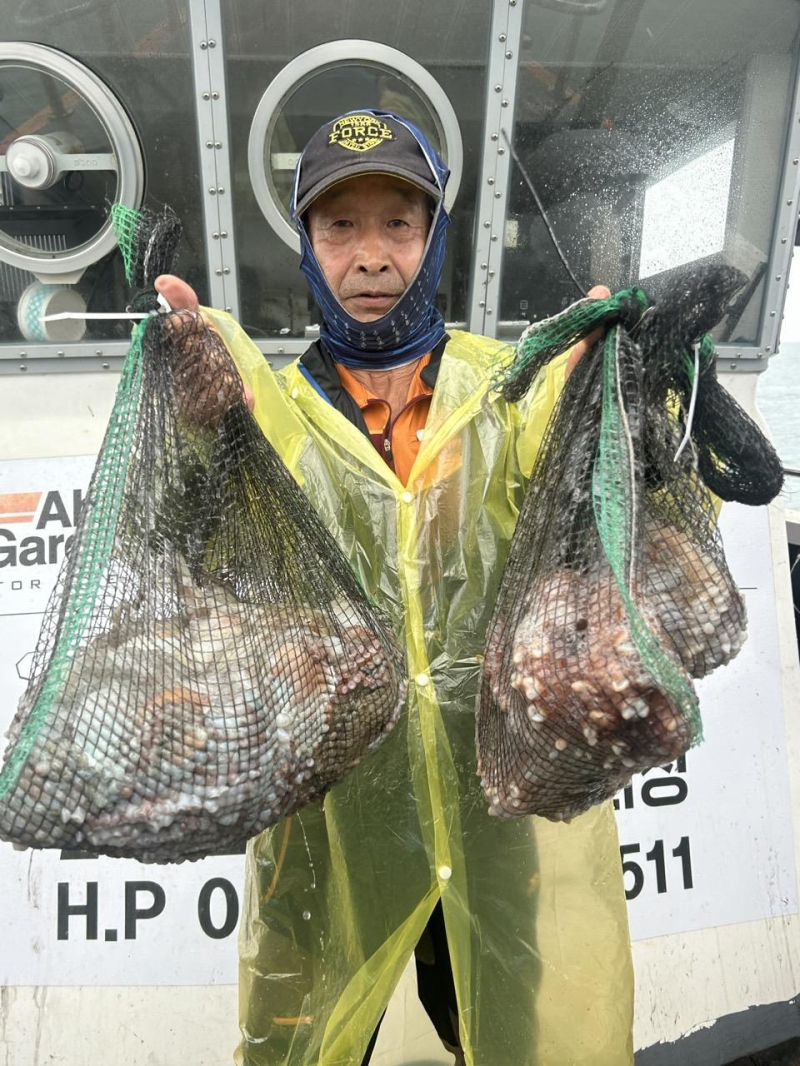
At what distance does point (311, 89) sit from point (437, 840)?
2413mm

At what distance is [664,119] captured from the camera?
3.05 m

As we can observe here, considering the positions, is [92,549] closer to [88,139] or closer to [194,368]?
[194,368]

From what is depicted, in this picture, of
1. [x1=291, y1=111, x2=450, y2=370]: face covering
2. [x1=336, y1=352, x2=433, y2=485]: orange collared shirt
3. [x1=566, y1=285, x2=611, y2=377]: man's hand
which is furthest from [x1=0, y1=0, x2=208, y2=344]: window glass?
[x1=566, y1=285, x2=611, y2=377]: man's hand

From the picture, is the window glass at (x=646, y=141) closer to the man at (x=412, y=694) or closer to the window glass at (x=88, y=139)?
the window glass at (x=88, y=139)

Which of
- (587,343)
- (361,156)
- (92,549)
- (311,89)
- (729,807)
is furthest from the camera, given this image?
(729,807)

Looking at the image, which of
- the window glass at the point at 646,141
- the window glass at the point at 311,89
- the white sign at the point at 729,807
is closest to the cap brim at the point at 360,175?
the window glass at the point at 311,89

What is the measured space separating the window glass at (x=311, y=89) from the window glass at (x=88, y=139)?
0.53 ft

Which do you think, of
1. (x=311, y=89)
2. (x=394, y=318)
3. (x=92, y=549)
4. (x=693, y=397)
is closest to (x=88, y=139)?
(x=311, y=89)

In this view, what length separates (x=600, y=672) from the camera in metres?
1.23

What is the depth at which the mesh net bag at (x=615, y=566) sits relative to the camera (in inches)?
48.9

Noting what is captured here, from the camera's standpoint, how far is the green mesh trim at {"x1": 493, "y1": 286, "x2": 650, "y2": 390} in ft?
4.46

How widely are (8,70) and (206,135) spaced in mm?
675

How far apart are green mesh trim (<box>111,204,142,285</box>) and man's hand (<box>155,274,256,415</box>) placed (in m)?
0.12

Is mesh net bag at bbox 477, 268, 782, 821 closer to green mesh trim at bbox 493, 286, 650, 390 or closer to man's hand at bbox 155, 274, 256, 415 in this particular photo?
green mesh trim at bbox 493, 286, 650, 390
